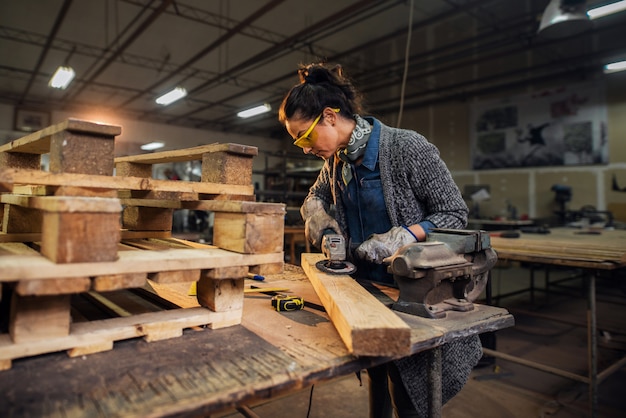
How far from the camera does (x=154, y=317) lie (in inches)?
47.9

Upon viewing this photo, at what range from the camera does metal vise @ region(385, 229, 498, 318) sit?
1.34 meters

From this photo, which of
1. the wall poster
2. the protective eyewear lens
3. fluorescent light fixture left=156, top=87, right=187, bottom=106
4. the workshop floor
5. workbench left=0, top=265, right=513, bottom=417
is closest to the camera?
workbench left=0, top=265, right=513, bottom=417

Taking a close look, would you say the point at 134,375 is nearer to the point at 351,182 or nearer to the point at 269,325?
the point at 269,325

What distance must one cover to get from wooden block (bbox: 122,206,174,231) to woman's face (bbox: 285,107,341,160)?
72 centimetres

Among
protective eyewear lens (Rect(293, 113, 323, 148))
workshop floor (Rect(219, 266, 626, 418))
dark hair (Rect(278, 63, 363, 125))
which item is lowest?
workshop floor (Rect(219, 266, 626, 418))

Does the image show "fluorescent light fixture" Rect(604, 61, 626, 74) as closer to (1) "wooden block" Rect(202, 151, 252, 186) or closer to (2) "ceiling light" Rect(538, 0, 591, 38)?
(2) "ceiling light" Rect(538, 0, 591, 38)

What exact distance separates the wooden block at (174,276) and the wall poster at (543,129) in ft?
35.0

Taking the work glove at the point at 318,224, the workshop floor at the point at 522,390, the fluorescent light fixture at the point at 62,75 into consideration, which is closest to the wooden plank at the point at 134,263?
the work glove at the point at 318,224

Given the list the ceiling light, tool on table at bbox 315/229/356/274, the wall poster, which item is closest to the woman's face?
tool on table at bbox 315/229/356/274

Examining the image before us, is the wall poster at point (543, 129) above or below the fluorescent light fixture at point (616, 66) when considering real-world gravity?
below

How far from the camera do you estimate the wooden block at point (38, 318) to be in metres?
0.99

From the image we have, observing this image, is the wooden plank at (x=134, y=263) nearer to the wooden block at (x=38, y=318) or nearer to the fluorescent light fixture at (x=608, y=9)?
the wooden block at (x=38, y=318)

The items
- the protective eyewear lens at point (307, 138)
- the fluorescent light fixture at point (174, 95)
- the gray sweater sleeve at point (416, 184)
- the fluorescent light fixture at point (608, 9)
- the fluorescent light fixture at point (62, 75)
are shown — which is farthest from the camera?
the fluorescent light fixture at point (174, 95)

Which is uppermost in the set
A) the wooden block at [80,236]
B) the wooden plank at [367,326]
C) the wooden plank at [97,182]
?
the wooden plank at [97,182]
